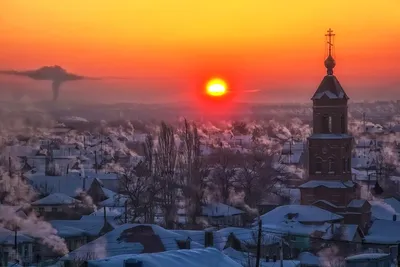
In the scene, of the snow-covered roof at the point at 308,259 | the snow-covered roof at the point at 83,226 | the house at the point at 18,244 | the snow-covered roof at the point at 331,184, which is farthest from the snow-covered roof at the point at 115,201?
the snow-covered roof at the point at 308,259

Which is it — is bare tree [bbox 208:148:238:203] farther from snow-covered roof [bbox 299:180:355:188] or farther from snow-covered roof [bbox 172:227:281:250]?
snow-covered roof [bbox 172:227:281:250]

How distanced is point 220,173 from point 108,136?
56302 millimetres

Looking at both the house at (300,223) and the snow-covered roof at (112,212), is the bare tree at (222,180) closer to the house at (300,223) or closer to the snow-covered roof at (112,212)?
the snow-covered roof at (112,212)

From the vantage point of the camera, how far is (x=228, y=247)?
32594 millimetres

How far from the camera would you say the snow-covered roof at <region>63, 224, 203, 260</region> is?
2939cm

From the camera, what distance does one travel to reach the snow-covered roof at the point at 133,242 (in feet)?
96.4

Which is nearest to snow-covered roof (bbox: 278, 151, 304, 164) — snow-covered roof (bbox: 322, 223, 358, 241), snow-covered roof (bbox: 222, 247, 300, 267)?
snow-covered roof (bbox: 322, 223, 358, 241)

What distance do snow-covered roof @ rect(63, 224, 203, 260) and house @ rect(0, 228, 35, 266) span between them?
8.42 ft

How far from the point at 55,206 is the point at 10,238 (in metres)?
15.0

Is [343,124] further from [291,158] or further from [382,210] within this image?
[291,158]

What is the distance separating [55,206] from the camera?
48.5 m

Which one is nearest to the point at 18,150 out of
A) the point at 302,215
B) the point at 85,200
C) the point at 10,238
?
the point at 85,200

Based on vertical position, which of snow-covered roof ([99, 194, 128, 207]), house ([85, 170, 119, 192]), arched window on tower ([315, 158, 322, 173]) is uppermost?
arched window on tower ([315, 158, 322, 173])

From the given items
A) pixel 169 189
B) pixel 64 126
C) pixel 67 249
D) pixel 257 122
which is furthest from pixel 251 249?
pixel 257 122
